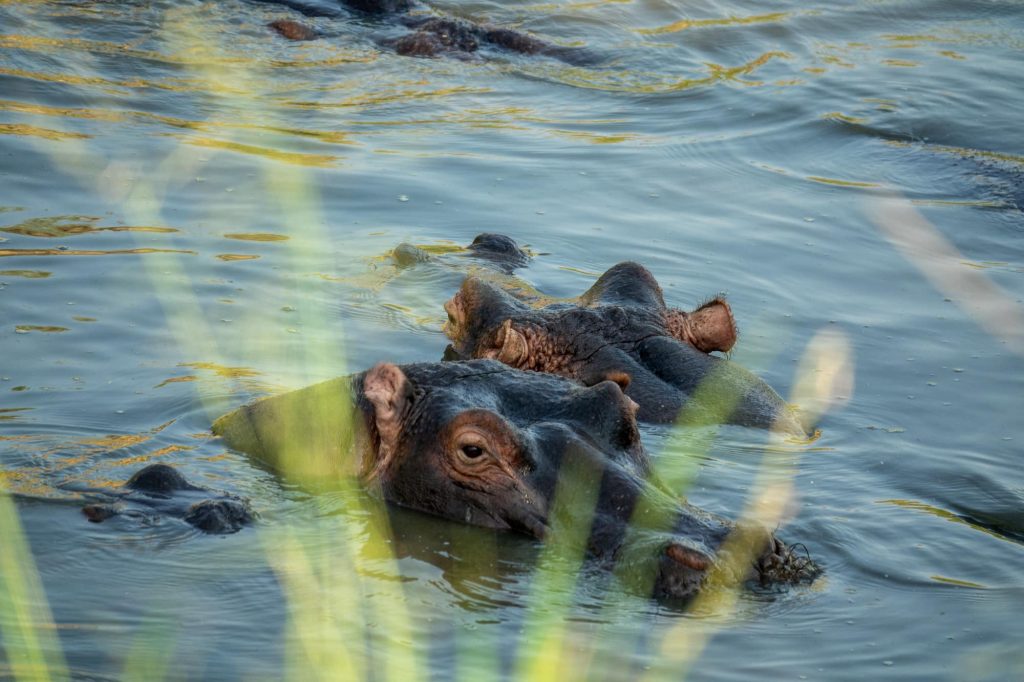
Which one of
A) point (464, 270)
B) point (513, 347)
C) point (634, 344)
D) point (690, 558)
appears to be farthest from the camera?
point (464, 270)

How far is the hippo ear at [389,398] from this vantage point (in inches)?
249

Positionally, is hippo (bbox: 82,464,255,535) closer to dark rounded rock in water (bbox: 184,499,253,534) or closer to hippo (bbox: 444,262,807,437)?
dark rounded rock in water (bbox: 184,499,253,534)

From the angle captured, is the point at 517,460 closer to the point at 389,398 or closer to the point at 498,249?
the point at 389,398

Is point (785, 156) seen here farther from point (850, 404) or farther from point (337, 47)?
point (850, 404)

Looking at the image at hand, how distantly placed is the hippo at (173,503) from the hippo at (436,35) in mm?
11233

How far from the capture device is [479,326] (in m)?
8.59

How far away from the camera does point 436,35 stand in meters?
17.3

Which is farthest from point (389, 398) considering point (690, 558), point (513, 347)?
point (513, 347)

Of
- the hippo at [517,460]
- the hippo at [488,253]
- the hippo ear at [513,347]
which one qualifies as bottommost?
the hippo at [488,253]

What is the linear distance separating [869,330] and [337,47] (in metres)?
8.85

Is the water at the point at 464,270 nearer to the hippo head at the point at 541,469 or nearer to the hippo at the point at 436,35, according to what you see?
the hippo head at the point at 541,469

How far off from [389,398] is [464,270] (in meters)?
4.07

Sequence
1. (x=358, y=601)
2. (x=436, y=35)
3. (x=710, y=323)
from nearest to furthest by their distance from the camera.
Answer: (x=358, y=601) → (x=710, y=323) → (x=436, y=35)

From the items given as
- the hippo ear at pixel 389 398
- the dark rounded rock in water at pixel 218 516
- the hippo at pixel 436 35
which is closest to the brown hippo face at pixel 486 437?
the hippo ear at pixel 389 398
